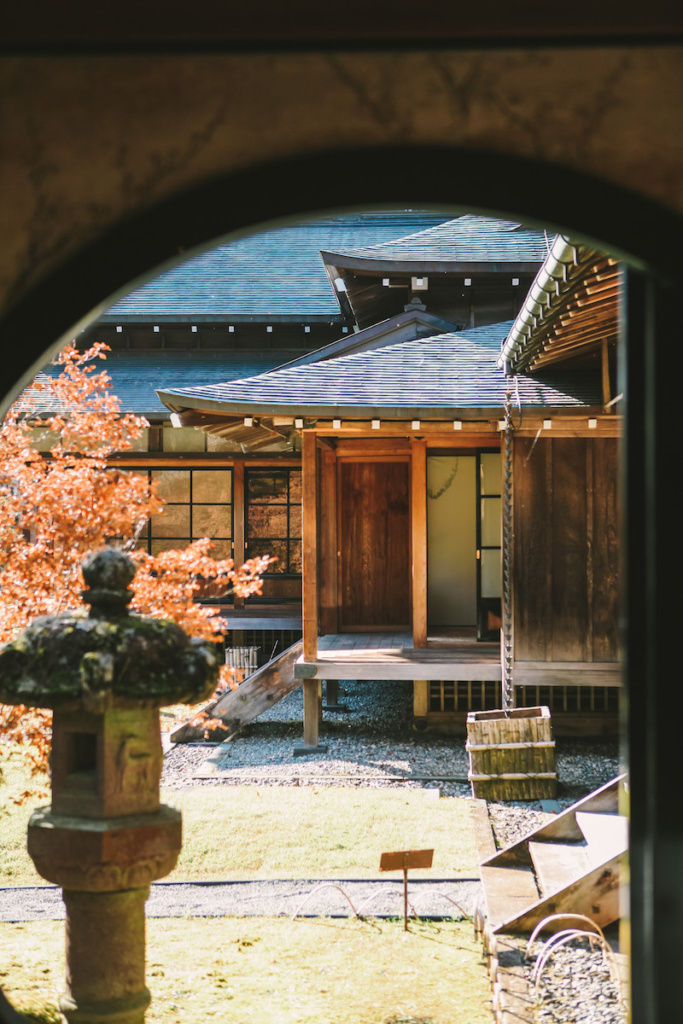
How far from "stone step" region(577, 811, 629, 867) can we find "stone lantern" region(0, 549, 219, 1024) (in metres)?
2.76

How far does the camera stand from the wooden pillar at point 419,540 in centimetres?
903

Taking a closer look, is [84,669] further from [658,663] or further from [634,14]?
[634,14]

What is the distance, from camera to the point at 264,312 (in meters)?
13.9

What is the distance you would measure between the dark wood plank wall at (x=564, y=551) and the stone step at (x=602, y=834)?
320cm

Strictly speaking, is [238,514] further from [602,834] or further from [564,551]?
[602,834]

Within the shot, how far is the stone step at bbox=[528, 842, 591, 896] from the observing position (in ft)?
16.7

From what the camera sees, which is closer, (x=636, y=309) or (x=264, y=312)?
(x=636, y=309)

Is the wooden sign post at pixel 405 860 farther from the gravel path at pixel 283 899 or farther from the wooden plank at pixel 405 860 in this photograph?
the gravel path at pixel 283 899

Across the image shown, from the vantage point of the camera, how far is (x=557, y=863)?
Answer: 5.32 m

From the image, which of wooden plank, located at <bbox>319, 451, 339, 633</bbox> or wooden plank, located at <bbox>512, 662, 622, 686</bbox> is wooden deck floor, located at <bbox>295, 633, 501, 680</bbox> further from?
wooden plank, located at <bbox>319, 451, 339, 633</bbox>

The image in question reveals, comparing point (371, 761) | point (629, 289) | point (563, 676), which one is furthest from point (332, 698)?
point (629, 289)

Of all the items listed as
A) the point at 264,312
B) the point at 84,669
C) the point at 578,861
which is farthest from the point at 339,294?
the point at 84,669

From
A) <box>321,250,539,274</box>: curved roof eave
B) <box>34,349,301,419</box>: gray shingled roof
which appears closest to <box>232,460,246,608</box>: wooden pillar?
<box>34,349,301,419</box>: gray shingled roof

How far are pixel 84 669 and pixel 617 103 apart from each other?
244 cm
